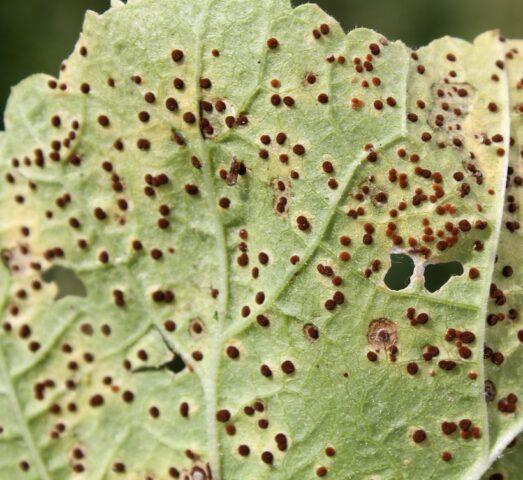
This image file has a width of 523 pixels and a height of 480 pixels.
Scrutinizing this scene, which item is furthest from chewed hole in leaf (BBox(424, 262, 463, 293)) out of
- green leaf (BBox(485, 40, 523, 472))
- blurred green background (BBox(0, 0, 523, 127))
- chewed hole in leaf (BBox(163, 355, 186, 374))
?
chewed hole in leaf (BBox(163, 355, 186, 374))

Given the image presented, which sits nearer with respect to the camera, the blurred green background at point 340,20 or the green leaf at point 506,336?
the green leaf at point 506,336

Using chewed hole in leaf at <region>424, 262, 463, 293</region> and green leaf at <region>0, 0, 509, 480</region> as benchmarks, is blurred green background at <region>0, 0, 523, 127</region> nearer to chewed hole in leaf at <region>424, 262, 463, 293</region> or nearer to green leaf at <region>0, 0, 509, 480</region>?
chewed hole in leaf at <region>424, 262, 463, 293</region>

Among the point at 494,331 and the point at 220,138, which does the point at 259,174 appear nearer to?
the point at 220,138

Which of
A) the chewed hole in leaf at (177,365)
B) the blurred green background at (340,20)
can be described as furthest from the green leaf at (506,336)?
the blurred green background at (340,20)

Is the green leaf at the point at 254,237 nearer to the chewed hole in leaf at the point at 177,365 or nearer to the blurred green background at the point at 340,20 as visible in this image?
the chewed hole in leaf at the point at 177,365

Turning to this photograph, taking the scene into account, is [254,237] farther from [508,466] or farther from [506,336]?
[508,466]
